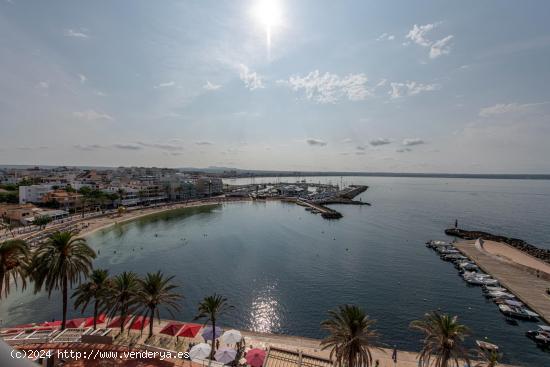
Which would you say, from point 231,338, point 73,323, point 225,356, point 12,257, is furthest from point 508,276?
point 12,257

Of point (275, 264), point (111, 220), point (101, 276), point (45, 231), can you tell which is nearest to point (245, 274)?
point (275, 264)

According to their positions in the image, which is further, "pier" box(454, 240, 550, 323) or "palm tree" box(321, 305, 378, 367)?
"pier" box(454, 240, 550, 323)

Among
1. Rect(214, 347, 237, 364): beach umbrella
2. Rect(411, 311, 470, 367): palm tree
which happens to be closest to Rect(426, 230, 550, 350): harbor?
Rect(411, 311, 470, 367): palm tree

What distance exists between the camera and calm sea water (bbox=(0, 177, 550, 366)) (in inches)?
1464

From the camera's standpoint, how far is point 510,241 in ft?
250

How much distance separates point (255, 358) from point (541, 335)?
1363 inches

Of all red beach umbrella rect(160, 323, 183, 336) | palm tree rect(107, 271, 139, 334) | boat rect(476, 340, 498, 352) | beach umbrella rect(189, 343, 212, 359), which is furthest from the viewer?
boat rect(476, 340, 498, 352)

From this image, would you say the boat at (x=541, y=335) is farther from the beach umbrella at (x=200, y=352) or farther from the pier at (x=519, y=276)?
the beach umbrella at (x=200, y=352)

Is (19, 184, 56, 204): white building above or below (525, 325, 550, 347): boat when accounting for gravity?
above

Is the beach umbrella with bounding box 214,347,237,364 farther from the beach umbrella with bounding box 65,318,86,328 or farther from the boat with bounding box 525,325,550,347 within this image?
the boat with bounding box 525,325,550,347

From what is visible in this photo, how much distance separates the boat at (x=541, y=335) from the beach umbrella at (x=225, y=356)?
36064mm

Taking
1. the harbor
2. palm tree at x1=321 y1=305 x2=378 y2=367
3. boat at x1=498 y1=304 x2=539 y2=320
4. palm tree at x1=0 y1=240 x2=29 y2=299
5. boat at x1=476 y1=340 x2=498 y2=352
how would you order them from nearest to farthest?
palm tree at x1=321 y1=305 x2=378 y2=367 < palm tree at x1=0 y1=240 x2=29 y2=299 < boat at x1=476 y1=340 x2=498 y2=352 < boat at x1=498 y1=304 x2=539 y2=320 < the harbor

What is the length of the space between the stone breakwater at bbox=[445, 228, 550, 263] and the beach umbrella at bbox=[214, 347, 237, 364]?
234 ft

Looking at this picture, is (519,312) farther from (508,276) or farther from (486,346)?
(508,276)
